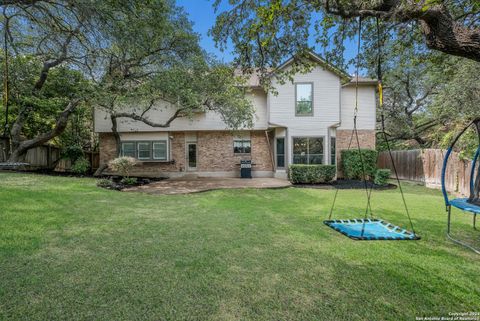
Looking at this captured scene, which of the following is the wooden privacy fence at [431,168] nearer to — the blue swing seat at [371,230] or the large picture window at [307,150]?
the large picture window at [307,150]

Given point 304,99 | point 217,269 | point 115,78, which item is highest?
point 115,78

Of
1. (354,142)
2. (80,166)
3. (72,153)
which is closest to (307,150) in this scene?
(354,142)

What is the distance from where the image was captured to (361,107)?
14.5 metres

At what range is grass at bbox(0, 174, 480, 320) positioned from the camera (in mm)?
2232

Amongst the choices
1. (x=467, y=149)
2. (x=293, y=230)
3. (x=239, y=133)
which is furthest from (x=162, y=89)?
(x=467, y=149)

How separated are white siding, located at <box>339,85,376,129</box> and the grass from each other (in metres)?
9.71

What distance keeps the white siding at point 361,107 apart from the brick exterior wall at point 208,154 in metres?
4.65

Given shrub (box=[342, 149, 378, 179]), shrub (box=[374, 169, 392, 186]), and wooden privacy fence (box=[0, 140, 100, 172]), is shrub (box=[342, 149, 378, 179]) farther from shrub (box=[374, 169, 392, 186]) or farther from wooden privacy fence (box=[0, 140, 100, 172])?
wooden privacy fence (box=[0, 140, 100, 172])

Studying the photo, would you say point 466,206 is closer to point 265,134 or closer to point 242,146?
point 265,134

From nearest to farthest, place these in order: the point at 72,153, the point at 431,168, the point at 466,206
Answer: the point at 466,206 → the point at 431,168 → the point at 72,153

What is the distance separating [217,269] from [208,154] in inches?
498

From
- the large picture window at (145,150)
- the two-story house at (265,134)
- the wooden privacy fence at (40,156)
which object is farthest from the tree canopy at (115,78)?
A: the large picture window at (145,150)

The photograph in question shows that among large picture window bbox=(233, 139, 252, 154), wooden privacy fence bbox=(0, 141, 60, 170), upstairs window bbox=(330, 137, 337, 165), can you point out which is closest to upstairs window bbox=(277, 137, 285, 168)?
large picture window bbox=(233, 139, 252, 154)

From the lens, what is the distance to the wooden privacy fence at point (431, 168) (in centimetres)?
927
